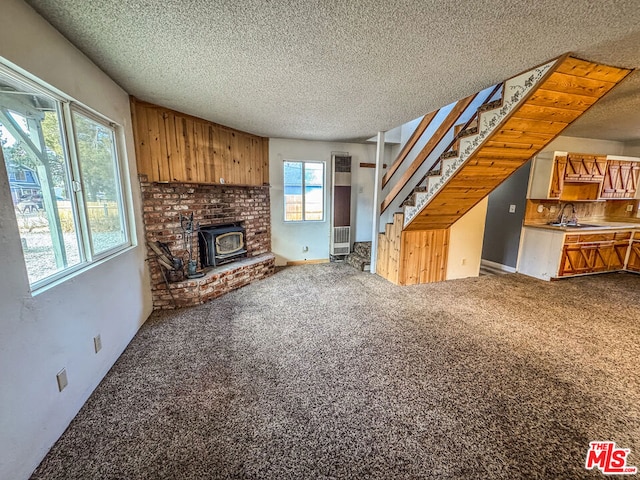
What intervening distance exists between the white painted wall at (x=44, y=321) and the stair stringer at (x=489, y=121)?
3289 millimetres

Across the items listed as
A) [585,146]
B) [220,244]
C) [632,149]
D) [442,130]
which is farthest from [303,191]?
[632,149]

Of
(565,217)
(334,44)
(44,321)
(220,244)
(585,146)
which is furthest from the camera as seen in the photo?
(585,146)

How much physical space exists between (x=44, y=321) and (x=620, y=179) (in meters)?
7.81

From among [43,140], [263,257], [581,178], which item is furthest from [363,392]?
[581,178]

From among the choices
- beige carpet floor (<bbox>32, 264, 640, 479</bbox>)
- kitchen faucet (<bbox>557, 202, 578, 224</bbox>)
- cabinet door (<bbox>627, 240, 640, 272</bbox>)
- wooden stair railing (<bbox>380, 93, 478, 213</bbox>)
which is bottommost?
beige carpet floor (<bbox>32, 264, 640, 479</bbox>)

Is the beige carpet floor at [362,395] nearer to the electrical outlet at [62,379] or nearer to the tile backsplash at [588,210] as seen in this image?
the electrical outlet at [62,379]

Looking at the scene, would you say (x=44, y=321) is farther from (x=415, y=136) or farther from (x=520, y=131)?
(x=415, y=136)

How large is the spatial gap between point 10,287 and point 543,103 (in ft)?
12.3

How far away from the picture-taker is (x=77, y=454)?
1.43 metres

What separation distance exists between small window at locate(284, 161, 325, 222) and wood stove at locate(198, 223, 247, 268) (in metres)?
1.12

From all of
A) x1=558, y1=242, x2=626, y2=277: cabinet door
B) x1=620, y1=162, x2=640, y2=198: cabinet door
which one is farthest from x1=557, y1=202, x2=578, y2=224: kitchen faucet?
x1=620, y1=162, x2=640, y2=198: cabinet door

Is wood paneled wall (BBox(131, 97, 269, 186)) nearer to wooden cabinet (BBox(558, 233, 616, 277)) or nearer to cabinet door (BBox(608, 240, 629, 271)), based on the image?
wooden cabinet (BBox(558, 233, 616, 277))

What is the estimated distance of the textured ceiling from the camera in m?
1.40

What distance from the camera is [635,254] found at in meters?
4.66
